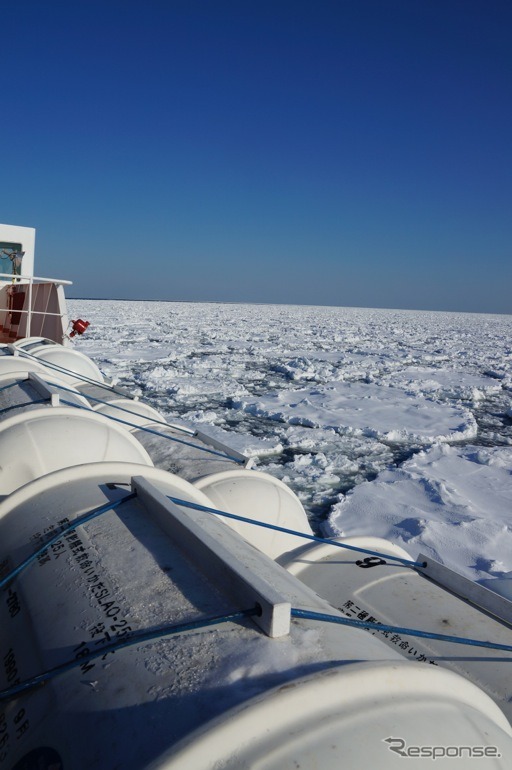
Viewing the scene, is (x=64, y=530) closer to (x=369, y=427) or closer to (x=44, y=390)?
(x=44, y=390)

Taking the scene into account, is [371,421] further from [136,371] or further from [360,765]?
[360,765]

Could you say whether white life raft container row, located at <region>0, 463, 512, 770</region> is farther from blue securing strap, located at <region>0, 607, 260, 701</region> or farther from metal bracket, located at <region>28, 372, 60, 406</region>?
metal bracket, located at <region>28, 372, 60, 406</region>

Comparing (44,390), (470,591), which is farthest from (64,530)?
(44,390)

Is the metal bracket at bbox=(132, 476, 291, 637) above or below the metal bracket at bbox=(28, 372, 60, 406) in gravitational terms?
below

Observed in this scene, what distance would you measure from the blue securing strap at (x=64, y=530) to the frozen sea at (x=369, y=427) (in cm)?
233

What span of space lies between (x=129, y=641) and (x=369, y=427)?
863 cm

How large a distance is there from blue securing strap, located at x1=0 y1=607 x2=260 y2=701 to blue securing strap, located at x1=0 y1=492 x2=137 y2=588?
518 millimetres

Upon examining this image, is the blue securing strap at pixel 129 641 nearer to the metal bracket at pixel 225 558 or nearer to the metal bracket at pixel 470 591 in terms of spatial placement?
the metal bracket at pixel 225 558

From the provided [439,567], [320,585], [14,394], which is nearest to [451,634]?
[439,567]

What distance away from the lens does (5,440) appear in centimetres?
309

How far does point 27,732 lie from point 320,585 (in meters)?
1.60

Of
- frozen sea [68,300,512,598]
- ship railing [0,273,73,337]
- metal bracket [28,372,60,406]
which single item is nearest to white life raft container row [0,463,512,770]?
metal bracket [28,372,60,406]

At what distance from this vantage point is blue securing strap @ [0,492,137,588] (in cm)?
195

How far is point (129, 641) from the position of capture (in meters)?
1.44
